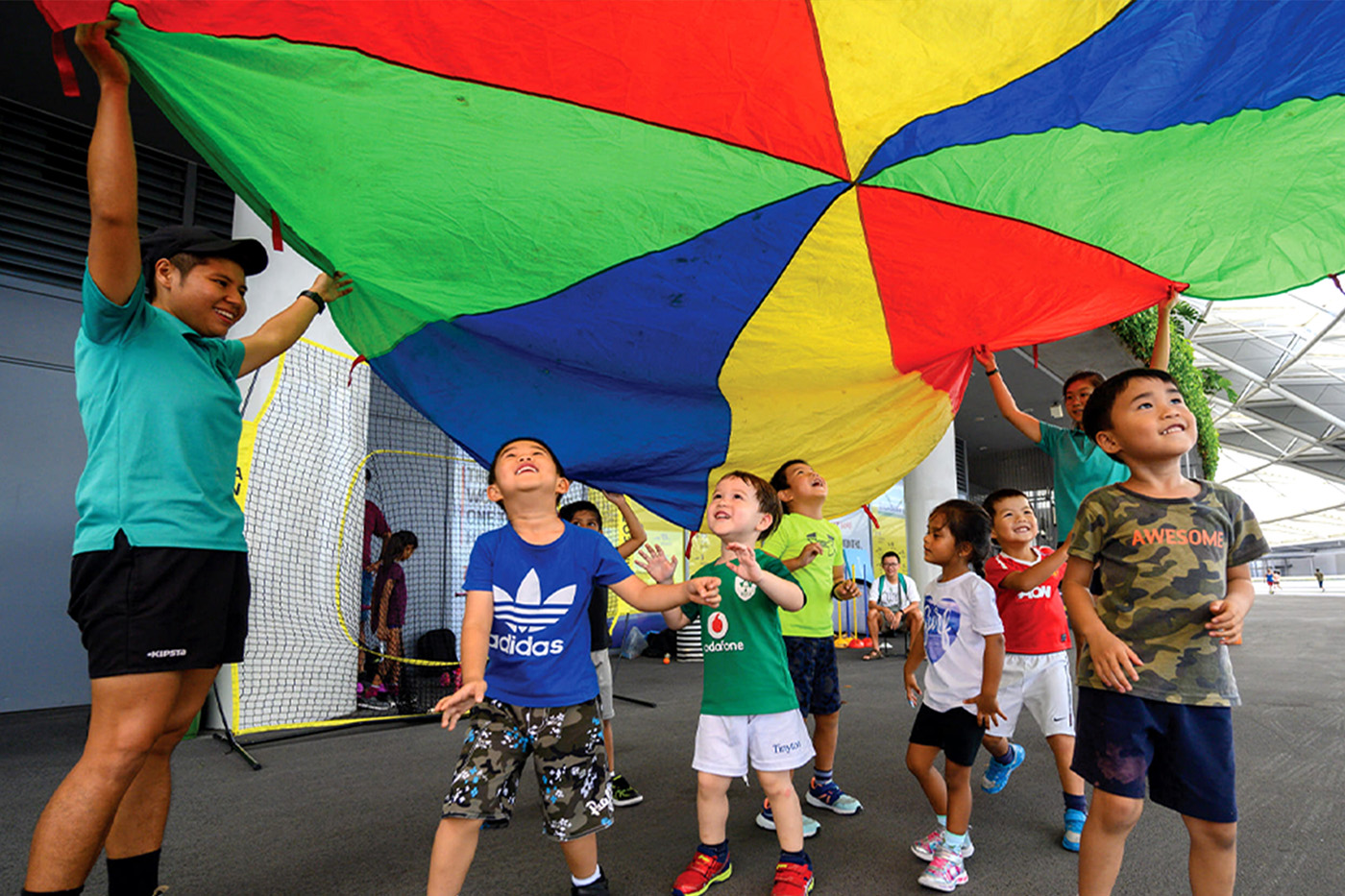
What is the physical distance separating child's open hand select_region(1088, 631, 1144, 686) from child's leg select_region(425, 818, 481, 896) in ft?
4.54

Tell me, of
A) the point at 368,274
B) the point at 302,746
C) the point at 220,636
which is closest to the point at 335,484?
the point at 302,746

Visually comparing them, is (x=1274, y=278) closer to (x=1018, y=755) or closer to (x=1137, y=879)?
(x=1137, y=879)

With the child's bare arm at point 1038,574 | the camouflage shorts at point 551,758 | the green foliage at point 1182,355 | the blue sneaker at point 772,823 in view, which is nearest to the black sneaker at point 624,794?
the blue sneaker at point 772,823

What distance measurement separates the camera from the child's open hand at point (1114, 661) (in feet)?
4.72

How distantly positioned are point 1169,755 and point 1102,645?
0.84 ft

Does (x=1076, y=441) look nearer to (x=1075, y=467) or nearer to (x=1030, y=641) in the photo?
(x=1075, y=467)

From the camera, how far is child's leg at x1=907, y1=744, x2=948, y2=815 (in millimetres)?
2205

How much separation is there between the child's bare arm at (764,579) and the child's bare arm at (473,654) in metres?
0.64

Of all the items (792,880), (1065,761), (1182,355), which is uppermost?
(1182,355)

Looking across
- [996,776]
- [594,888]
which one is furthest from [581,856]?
[996,776]

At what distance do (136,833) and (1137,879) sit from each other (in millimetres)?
2566

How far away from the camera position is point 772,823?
2443 mm

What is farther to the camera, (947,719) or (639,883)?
(947,719)

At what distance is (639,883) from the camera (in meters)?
2.00
